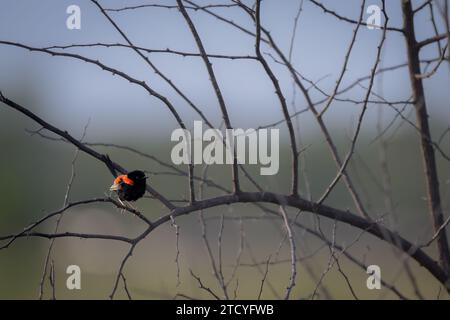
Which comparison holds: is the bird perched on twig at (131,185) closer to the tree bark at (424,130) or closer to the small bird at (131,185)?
the small bird at (131,185)

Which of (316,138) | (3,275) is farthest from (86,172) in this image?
(316,138)

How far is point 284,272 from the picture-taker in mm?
27750

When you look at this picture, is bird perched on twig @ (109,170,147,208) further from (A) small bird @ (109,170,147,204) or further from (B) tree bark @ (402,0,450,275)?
(B) tree bark @ (402,0,450,275)

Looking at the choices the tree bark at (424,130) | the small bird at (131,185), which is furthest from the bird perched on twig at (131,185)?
the tree bark at (424,130)

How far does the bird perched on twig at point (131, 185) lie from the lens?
12.6 feet

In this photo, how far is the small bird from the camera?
3833 millimetres

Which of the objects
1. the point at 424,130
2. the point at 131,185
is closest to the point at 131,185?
the point at 131,185

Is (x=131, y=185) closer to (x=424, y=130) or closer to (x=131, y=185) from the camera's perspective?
(x=131, y=185)

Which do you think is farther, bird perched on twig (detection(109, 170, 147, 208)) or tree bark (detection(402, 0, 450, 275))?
bird perched on twig (detection(109, 170, 147, 208))

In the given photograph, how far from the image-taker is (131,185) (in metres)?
3.93

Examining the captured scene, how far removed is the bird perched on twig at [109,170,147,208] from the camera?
3833 millimetres

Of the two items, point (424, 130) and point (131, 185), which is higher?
point (424, 130)

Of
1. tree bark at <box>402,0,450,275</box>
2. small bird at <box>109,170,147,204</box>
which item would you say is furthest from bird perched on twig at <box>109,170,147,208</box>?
tree bark at <box>402,0,450,275</box>
